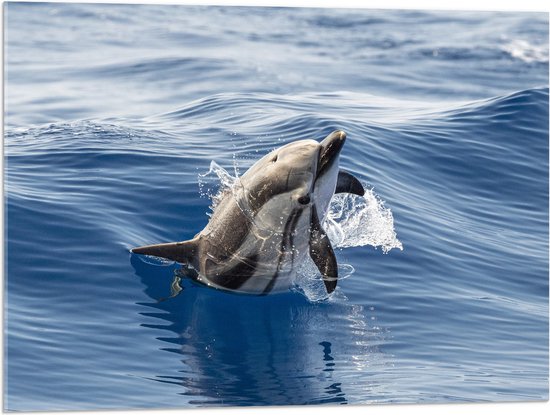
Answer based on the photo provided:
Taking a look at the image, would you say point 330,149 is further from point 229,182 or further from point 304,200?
point 229,182

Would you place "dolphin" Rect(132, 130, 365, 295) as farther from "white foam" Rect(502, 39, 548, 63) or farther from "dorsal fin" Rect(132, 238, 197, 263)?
"white foam" Rect(502, 39, 548, 63)

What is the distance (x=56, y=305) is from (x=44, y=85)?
297 inches

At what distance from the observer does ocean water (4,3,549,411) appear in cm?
1073

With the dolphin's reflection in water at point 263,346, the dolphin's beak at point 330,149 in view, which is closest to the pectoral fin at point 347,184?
the dolphin's beak at point 330,149

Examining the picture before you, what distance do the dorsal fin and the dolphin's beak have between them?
6.03 ft

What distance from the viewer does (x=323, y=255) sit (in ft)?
35.3

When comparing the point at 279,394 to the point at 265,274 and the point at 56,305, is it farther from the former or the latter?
the point at 56,305

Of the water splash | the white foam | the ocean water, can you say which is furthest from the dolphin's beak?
the white foam

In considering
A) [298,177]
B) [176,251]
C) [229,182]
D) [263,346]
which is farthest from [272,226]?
[263,346]

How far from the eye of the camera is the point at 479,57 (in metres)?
22.8

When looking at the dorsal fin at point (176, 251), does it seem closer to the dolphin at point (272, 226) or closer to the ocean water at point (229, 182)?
the dolphin at point (272, 226)

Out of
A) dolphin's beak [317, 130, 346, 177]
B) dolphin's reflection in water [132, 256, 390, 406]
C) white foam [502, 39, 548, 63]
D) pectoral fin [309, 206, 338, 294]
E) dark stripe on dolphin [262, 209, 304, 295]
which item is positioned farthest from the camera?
white foam [502, 39, 548, 63]

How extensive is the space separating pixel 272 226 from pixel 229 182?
3.39 feet

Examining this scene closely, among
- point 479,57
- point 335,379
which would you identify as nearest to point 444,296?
point 335,379
